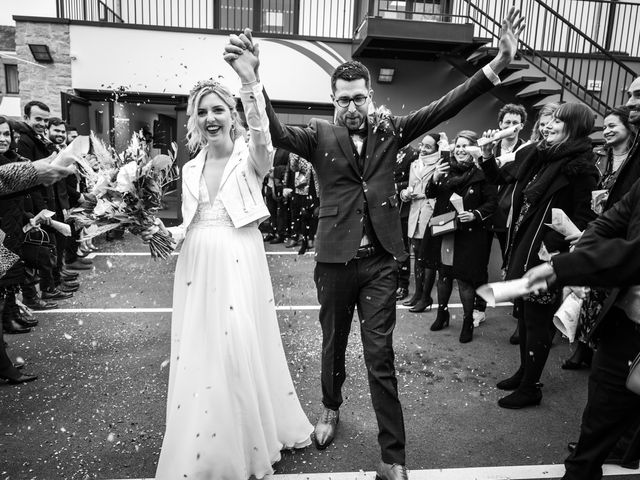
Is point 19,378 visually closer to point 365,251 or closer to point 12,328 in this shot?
point 12,328

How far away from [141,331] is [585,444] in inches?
178

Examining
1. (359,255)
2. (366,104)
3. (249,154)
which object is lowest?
(359,255)

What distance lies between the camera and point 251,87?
8.80ft

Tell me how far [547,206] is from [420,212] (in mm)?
2931

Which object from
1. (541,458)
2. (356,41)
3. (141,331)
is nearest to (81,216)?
(141,331)

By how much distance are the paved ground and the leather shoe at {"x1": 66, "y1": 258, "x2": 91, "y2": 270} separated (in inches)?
90.6

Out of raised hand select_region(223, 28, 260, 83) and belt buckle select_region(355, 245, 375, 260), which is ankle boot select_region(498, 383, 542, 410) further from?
raised hand select_region(223, 28, 260, 83)

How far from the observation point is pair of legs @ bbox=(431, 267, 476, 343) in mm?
5238

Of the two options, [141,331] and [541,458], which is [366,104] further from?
[141,331]

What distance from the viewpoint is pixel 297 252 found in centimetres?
1001

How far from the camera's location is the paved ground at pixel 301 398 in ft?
10.5

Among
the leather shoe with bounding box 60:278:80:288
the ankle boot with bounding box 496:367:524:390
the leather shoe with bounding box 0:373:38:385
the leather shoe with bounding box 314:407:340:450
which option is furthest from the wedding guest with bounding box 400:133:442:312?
the leather shoe with bounding box 60:278:80:288

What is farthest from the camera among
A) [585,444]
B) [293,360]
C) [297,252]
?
[297,252]

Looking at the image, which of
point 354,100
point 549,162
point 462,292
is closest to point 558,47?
point 462,292
